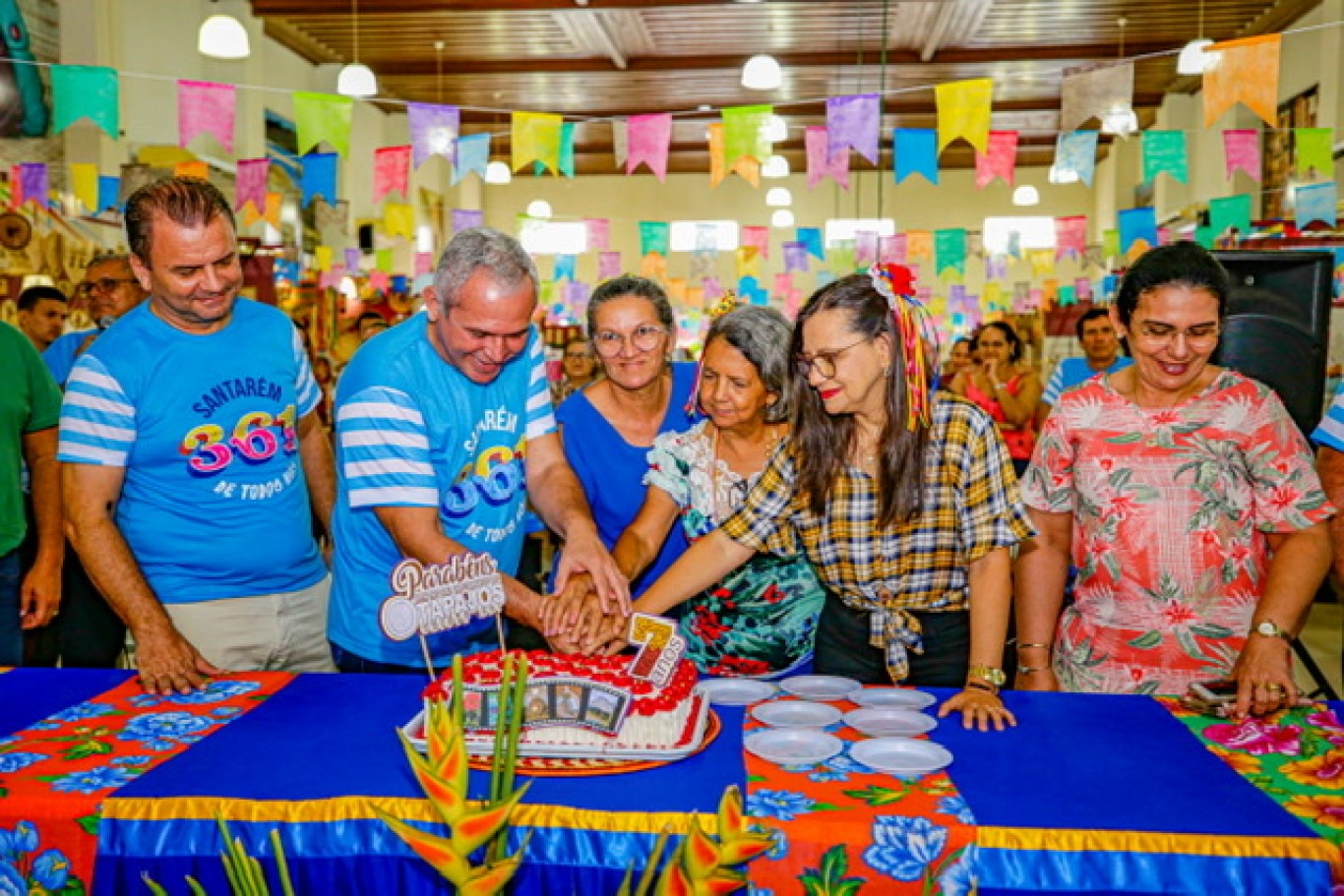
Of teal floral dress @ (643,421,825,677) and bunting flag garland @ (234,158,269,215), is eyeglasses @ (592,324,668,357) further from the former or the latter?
bunting flag garland @ (234,158,269,215)

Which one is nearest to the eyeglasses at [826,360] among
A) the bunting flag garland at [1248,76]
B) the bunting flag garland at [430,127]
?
the bunting flag garland at [1248,76]

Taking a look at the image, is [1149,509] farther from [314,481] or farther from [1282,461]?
[314,481]

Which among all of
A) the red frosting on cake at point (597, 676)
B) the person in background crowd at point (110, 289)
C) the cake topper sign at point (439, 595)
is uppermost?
the person in background crowd at point (110, 289)

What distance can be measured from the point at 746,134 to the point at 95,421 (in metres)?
4.74

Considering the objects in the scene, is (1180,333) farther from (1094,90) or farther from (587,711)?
(1094,90)

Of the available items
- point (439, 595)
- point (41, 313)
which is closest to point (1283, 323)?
point (439, 595)

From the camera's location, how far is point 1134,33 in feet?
36.7

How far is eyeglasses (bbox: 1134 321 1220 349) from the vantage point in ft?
6.69

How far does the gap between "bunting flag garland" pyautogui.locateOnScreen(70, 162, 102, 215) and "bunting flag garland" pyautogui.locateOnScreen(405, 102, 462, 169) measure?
299cm

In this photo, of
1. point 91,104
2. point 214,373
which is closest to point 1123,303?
point 214,373

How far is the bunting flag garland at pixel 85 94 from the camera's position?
4.87 m

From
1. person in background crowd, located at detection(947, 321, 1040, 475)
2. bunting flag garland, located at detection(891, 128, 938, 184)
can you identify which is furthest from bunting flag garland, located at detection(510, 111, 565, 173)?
person in background crowd, located at detection(947, 321, 1040, 475)

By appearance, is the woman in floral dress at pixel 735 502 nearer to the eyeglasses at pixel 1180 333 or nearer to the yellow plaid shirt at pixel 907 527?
the yellow plaid shirt at pixel 907 527

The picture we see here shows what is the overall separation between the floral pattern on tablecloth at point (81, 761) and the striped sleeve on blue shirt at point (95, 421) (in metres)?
0.44
